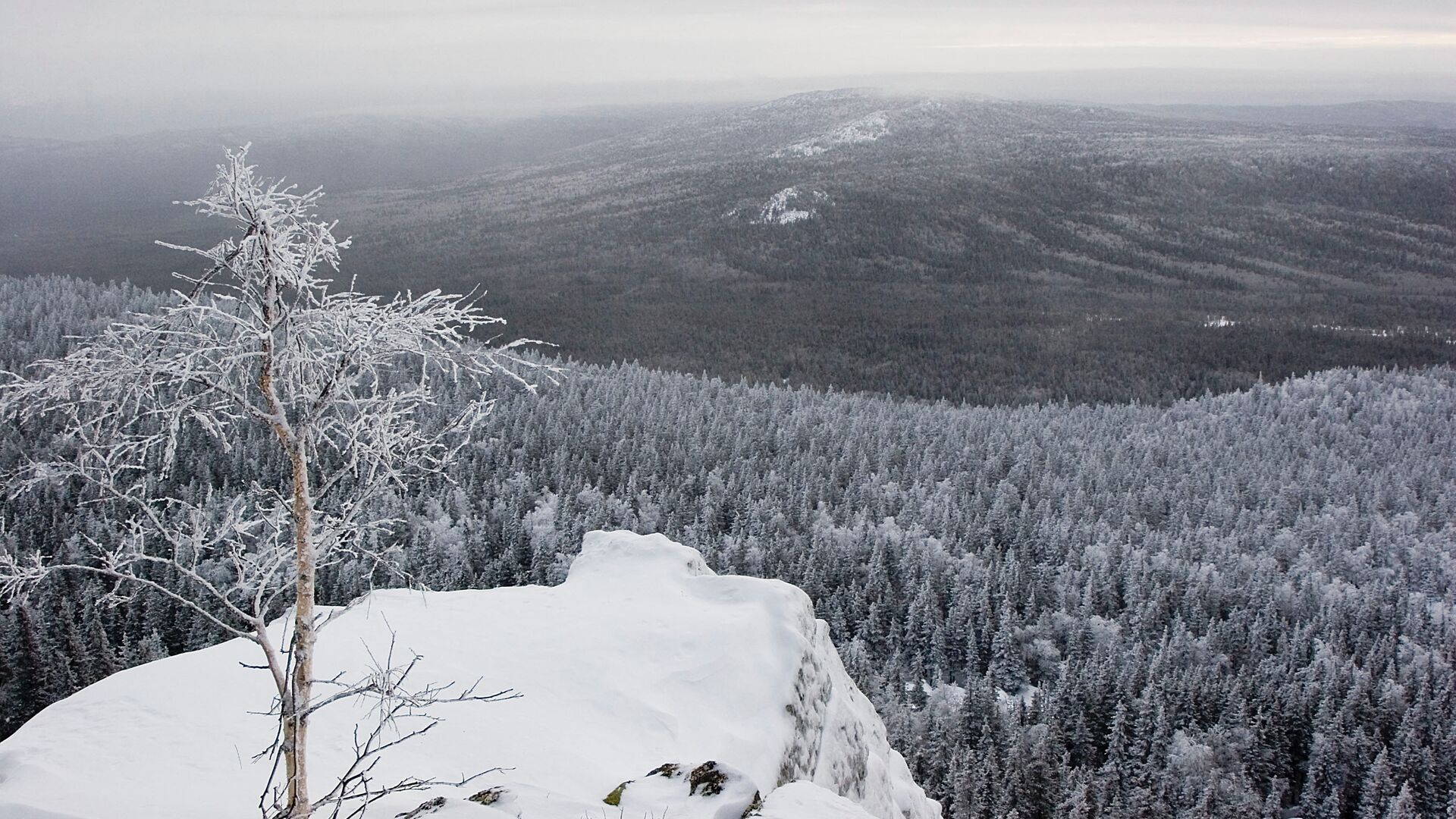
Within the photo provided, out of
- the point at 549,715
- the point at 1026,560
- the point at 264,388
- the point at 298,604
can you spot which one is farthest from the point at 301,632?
the point at 1026,560

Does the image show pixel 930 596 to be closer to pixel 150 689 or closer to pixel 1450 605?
pixel 1450 605

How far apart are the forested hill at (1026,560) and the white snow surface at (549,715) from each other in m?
21.3

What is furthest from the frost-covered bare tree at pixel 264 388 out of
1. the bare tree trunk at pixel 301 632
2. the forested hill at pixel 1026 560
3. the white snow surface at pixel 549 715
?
the forested hill at pixel 1026 560

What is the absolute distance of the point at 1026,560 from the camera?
62.8 metres

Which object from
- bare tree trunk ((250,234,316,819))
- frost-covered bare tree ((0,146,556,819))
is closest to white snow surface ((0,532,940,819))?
bare tree trunk ((250,234,316,819))

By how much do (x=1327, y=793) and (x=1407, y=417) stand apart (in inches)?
3019

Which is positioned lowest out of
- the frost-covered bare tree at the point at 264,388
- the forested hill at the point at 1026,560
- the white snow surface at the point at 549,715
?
the forested hill at the point at 1026,560

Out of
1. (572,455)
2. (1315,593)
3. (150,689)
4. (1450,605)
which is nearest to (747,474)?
(572,455)

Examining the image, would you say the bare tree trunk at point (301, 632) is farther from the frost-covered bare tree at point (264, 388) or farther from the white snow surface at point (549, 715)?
the white snow surface at point (549, 715)

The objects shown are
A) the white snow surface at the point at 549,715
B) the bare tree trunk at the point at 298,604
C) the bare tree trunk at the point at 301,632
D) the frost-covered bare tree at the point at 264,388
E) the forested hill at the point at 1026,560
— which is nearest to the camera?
the frost-covered bare tree at the point at 264,388

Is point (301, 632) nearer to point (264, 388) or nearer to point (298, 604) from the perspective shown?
point (298, 604)

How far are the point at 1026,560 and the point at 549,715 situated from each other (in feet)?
177

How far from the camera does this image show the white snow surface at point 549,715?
39.2 ft

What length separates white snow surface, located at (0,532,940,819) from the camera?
11938mm
